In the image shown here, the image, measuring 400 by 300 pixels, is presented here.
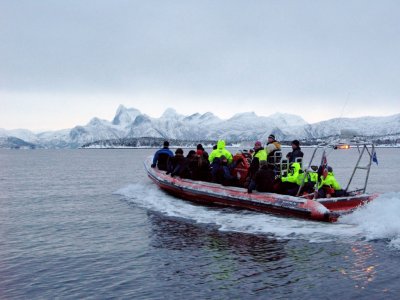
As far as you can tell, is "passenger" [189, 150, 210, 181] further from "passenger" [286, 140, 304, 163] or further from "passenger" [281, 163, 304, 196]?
"passenger" [281, 163, 304, 196]

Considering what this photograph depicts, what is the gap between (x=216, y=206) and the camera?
1612 centimetres

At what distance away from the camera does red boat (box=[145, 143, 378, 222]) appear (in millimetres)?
12722

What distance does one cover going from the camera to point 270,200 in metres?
14.0

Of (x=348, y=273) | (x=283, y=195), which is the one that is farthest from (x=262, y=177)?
(x=348, y=273)

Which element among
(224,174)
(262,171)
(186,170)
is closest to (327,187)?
(262,171)

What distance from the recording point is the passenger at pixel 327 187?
1377 centimetres

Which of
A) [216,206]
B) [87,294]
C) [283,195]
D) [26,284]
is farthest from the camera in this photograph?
[216,206]

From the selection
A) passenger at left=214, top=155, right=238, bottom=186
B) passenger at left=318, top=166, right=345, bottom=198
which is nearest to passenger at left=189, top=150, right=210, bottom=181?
passenger at left=214, top=155, right=238, bottom=186

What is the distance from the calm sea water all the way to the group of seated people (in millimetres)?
1243

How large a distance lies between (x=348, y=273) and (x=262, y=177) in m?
6.26

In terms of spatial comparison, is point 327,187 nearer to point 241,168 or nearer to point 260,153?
point 260,153

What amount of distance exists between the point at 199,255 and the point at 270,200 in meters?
4.65

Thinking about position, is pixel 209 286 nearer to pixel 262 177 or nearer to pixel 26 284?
pixel 26 284

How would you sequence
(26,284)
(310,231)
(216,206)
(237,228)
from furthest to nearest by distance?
(216,206), (237,228), (310,231), (26,284)
